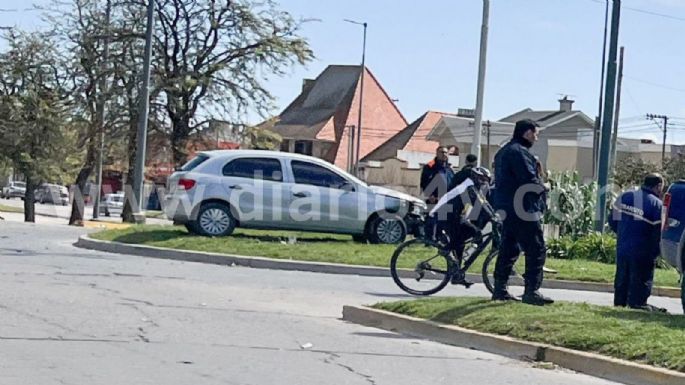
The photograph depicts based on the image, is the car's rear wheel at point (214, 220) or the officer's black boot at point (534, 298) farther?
the car's rear wheel at point (214, 220)

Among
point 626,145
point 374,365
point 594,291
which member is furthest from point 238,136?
point 626,145

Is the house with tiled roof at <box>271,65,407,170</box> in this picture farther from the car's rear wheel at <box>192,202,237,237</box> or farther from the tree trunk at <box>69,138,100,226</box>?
the car's rear wheel at <box>192,202,237,237</box>

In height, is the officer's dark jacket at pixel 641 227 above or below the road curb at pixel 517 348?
above

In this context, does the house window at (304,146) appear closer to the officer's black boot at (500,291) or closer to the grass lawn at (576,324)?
the grass lawn at (576,324)

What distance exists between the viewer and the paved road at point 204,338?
8.24 meters

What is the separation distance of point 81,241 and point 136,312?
10056mm

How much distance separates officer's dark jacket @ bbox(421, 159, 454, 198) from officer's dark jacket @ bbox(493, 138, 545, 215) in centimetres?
758

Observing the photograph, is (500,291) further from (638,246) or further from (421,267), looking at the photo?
(421,267)

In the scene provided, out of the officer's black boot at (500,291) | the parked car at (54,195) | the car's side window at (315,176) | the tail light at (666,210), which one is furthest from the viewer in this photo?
the parked car at (54,195)

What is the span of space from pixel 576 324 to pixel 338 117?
6153cm

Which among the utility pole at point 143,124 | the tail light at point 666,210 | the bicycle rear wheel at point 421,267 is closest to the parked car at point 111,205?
the utility pole at point 143,124

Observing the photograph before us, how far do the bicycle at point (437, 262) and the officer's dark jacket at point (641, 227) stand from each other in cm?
173

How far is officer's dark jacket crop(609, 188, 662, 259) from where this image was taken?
1223cm

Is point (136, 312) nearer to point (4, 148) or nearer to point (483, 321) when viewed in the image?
point (483, 321)
